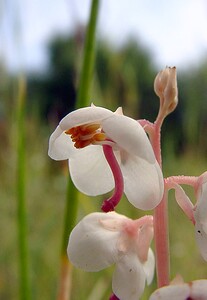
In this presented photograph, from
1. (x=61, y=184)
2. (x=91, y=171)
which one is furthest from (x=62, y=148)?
(x=61, y=184)

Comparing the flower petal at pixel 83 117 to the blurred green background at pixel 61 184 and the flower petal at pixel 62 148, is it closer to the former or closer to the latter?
the flower petal at pixel 62 148

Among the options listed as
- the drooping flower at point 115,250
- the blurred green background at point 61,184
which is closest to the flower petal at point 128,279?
the drooping flower at point 115,250

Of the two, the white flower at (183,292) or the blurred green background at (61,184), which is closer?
the white flower at (183,292)

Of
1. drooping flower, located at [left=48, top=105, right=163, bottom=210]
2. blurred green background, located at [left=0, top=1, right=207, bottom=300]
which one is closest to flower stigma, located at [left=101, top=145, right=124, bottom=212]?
drooping flower, located at [left=48, top=105, right=163, bottom=210]

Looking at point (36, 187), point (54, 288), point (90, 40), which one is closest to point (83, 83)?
point (90, 40)

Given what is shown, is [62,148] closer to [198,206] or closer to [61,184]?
[198,206]
